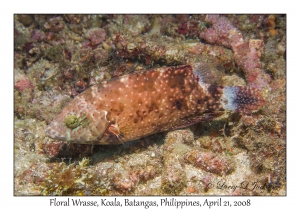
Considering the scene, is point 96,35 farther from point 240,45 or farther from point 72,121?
point 240,45

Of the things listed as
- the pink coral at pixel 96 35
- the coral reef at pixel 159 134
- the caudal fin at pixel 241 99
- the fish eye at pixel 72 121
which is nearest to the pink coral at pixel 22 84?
the coral reef at pixel 159 134

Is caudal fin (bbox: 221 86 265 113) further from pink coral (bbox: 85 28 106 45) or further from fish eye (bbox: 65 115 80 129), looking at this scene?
pink coral (bbox: 85 28 106 45)

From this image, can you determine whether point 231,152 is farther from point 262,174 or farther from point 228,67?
point 228,67

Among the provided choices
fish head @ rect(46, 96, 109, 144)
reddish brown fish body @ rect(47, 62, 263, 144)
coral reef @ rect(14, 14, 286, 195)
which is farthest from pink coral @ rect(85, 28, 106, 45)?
fish head @ rect(46, 96, 109, 144)

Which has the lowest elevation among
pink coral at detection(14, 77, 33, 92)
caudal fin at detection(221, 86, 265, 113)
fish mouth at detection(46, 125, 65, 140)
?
fish mouth at detection(46, 125, 65, 140)

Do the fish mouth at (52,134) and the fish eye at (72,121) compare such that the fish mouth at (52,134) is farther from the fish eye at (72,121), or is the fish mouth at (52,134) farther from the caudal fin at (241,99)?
the caudal fin at (241,99)
